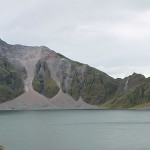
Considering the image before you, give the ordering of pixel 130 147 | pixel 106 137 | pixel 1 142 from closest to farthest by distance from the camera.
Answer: pixel 130 147 < pixel 1 142 < pixel 106 137

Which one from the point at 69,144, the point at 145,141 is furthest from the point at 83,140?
the point at 145,141

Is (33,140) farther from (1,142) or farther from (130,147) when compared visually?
(130,147)

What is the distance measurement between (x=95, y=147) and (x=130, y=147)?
1216cm

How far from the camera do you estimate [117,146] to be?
142 meters

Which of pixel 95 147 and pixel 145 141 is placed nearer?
A: pixel 95 147

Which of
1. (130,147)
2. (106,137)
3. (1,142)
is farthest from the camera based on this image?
(106,137)

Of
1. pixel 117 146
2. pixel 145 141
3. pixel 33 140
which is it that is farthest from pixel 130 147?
pixel 33 140

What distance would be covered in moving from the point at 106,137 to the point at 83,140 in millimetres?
14924

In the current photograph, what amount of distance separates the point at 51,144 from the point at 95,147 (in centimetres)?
1687

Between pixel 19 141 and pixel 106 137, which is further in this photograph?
pixel 106 137

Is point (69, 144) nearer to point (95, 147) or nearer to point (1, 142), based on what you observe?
point (95, 147)

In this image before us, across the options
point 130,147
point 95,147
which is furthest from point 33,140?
point 130,147

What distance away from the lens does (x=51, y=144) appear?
147500 millimetres

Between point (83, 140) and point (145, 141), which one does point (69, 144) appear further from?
point (145, 141)
